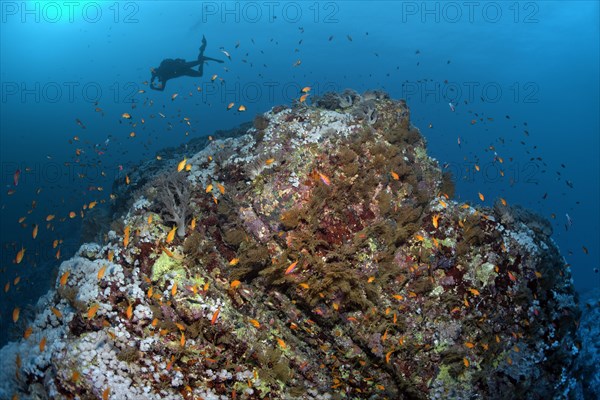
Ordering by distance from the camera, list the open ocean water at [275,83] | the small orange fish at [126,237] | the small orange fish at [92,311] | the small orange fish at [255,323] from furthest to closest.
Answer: the open ocean water at [275,83], the small orange fish at [126,237], the small orange fish at [255,323], the small orange fish at [92,311]

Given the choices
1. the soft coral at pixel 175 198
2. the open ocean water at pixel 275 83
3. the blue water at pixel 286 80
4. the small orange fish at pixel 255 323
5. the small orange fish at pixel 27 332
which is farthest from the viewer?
the blue water at pixel 286 80

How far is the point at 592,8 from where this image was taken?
44.6 metres

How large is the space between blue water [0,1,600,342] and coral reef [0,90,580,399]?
226 centimetres

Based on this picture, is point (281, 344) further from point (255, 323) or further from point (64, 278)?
point (64, 278)

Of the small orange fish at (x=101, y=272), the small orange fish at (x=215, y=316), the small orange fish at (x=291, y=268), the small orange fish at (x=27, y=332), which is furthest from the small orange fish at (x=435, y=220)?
the small orange fish at (x=27, y=332)

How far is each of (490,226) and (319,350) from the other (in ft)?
12.2

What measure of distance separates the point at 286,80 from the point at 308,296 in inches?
4232

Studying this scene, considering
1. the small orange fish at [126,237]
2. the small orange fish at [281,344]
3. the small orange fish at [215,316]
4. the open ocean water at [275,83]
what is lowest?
the small orange fish at [215,316]

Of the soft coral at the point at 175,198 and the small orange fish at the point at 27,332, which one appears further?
the soft coral at the point at 175,198

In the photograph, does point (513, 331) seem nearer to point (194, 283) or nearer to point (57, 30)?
point (194, 283)

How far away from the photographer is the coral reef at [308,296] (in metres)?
4.85

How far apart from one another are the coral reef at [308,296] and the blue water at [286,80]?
226 centimetres

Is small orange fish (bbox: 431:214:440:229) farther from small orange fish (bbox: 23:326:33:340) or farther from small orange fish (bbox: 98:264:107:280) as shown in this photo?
small orange fish (bbox: 23:326:33:340)

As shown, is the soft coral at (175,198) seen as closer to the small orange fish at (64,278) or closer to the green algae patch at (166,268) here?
the green algae patch at (166,268)
